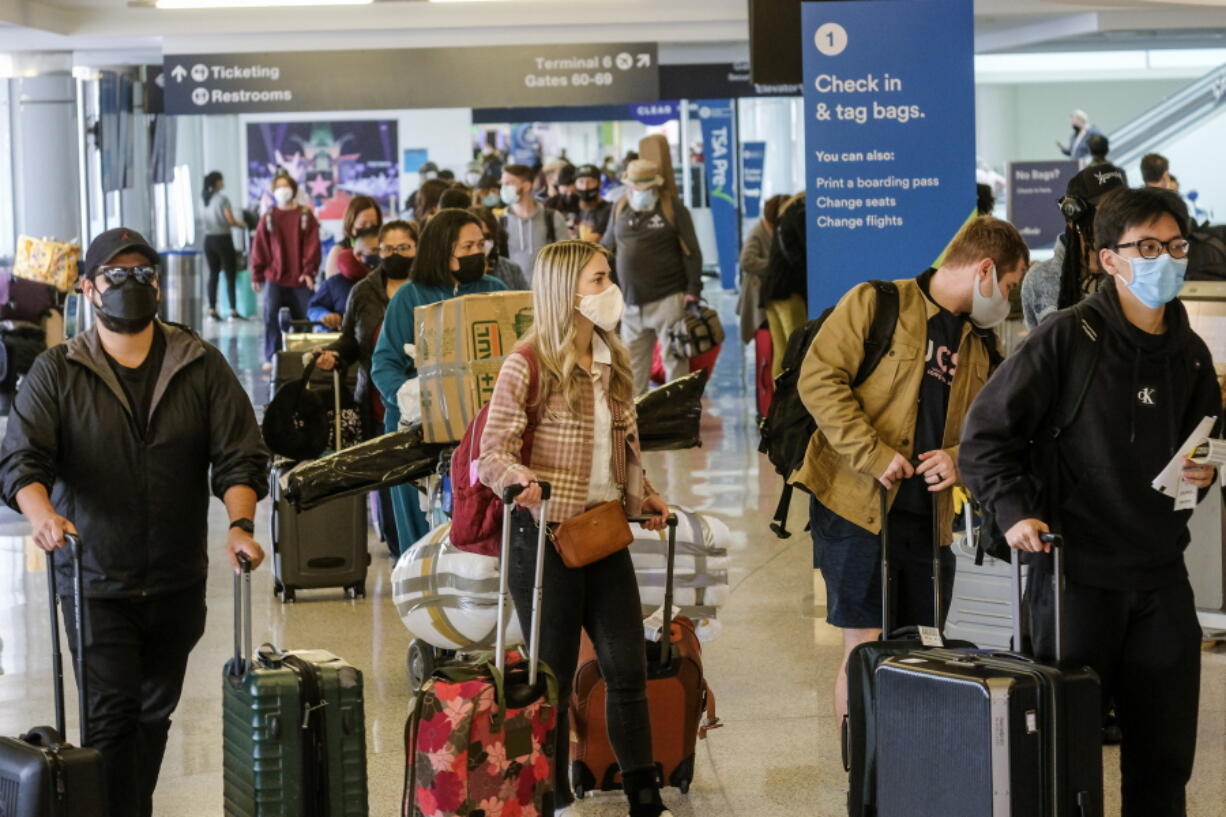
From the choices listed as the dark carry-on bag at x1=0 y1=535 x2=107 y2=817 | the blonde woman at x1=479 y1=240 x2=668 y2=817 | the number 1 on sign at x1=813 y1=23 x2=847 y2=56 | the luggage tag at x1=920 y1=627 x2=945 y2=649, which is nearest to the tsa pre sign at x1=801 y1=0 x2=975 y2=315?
the number 1 on sign at x1=813 y1=23 x2=847 y2=56

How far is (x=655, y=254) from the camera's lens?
12.8 meters

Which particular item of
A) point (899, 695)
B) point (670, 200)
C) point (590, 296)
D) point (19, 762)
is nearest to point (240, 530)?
point (19, 762)

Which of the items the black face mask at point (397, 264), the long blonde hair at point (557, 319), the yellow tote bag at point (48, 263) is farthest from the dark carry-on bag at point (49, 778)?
the yellow tote bag at point (48, 263)

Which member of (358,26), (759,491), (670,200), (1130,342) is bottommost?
(759,491)

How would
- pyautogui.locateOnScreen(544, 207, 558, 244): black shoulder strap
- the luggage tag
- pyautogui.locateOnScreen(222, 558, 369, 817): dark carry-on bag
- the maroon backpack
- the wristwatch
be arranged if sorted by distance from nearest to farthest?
1. pyautogui.locateOnScreen(222, 558, 369, 817): dark carry-on bag
2. the wristwatch
3. the luggage tag
4. the maroon backpack
5. pyautogui.locateOnScreen(544, 207, 558, 244): black shoulder strap

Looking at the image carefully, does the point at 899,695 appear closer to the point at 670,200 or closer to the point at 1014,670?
the point at 1014,670

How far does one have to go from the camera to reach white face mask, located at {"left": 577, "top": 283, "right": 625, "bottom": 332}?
4.54 meters

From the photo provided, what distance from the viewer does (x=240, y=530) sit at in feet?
13.5

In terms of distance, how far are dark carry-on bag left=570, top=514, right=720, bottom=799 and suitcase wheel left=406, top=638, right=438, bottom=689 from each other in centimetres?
123

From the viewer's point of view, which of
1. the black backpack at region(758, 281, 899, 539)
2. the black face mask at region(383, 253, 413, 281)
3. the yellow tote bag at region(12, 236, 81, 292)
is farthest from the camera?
the yellow tote bag at region(12, 236, 81, 292)

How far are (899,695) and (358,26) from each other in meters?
11.5

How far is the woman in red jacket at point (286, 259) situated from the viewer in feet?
51.7

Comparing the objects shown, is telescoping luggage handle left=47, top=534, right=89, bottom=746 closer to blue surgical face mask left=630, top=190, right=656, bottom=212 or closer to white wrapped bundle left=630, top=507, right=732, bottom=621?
white wrapped bundle left=630, top=507, right=732, bottom=621

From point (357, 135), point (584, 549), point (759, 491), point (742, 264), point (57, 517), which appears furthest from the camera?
point (357, 135)
